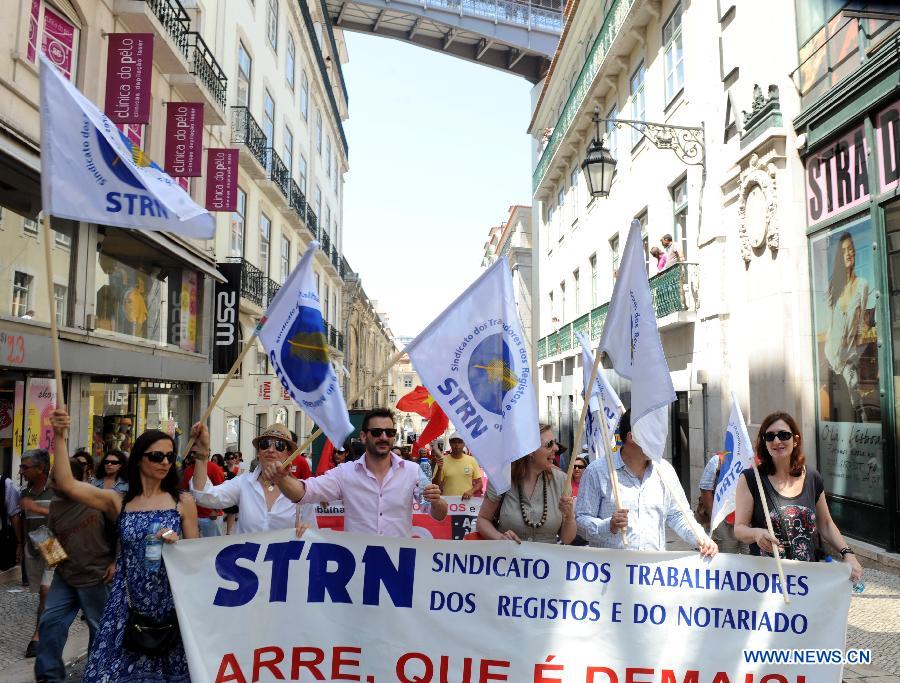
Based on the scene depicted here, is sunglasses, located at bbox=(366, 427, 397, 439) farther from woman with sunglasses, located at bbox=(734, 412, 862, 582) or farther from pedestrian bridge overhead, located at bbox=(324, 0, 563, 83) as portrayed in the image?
pedestrian bridge overhead, located at bbox=(324, 0, 563, 83)

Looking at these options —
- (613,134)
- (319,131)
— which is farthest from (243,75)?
(319,131)

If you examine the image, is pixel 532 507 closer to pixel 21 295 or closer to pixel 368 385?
pixel 368 385

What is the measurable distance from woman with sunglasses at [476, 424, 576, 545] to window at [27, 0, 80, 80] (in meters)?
9.31

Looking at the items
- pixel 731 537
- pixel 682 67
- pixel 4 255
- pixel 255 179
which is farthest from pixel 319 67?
pixel 731 537

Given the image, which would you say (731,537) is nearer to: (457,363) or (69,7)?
(457,363)

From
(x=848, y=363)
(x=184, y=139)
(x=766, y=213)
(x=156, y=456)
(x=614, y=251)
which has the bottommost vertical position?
(x=156, y=456)

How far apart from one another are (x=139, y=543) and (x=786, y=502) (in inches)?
138

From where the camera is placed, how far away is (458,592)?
402 cm

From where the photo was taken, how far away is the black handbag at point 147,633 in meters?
3.51

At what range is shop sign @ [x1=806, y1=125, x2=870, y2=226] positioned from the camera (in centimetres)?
920

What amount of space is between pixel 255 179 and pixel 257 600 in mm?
19659

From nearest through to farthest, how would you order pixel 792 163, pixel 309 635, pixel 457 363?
pixel 309 635 < pixel 457 363 < pixel 792 163

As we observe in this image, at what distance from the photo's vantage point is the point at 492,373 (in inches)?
171

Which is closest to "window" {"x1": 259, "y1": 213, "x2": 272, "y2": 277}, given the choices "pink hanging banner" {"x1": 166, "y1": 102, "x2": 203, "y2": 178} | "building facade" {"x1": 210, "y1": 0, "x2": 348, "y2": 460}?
"building facade" {"x1": 210, "y1": 0, "x2": 348, "y2": 460}
